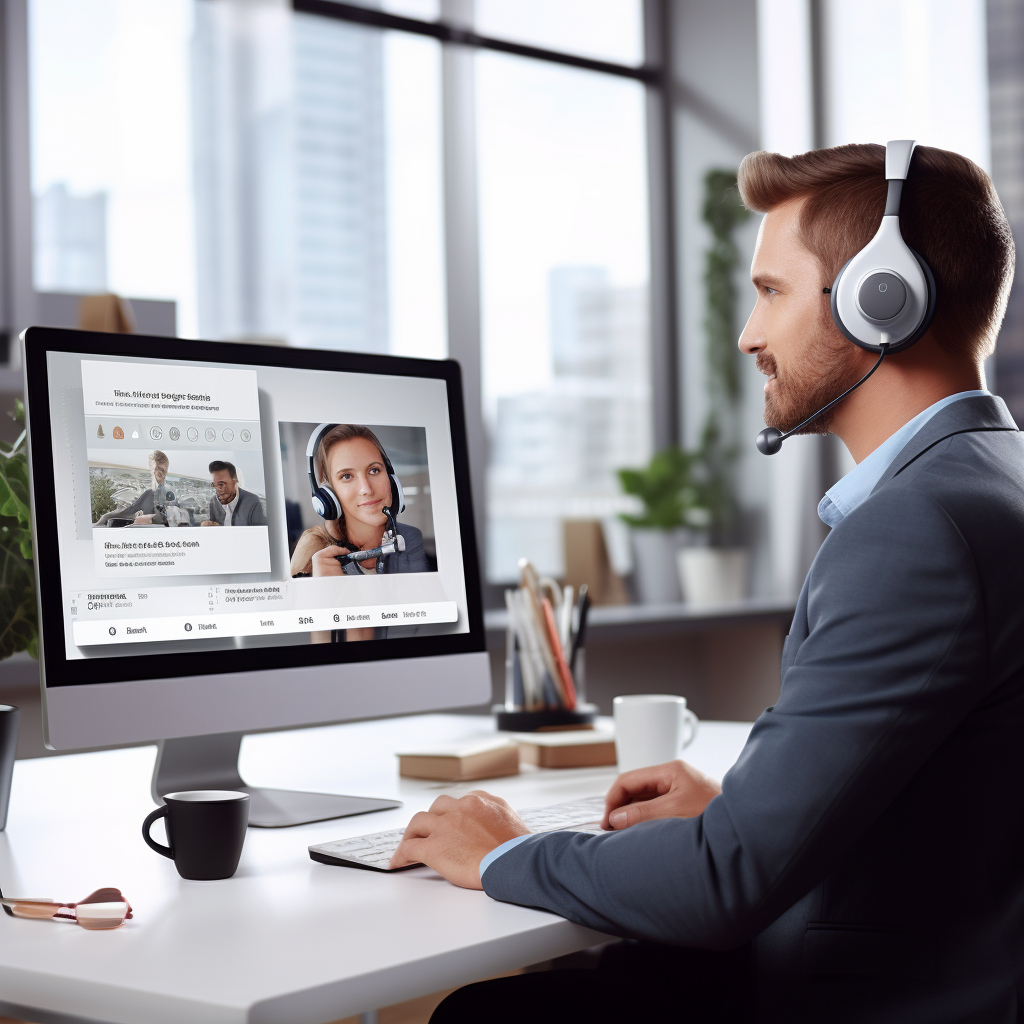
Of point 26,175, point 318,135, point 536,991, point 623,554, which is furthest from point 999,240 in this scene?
point 623,554

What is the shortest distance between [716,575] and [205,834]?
142 inches

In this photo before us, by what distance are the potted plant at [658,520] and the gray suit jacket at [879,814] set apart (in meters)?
3.55

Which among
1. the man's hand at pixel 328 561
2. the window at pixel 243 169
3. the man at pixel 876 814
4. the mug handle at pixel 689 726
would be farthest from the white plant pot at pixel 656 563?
the man at pixel 876 814

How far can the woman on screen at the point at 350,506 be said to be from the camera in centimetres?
122

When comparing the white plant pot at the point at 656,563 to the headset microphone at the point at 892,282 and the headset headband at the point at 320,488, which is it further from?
the headset microphone at the point at 892,282

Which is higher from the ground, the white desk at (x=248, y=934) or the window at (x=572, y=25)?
the window at (x=572, y=25)

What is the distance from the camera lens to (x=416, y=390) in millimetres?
1343

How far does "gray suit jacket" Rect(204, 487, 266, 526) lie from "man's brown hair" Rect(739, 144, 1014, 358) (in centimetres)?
56

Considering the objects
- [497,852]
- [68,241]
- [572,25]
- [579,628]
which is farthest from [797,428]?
[572,25]

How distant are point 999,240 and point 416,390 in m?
0.62

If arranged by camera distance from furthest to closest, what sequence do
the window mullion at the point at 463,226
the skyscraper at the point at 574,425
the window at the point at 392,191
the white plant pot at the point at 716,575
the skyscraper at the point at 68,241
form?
the white plant pot at the point at 716,575 < the skyscraper at the point at 574,425 < the window mullion at the point at 463,226 < the window at the point at 392,191 < the skyscraper at the point at 68,241

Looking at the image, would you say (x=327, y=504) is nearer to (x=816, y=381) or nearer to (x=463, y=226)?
(x=816, y=381)

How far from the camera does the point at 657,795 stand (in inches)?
42.8

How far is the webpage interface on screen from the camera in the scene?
3.59 ft
